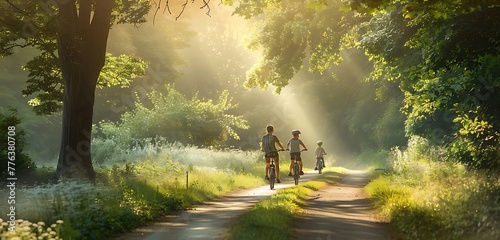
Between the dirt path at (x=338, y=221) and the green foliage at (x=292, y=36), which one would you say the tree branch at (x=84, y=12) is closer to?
the dirt path at (x=338, y=221)

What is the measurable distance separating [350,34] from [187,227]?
21052 millimetres

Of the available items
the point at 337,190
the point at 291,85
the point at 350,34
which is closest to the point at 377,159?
the point at 291,85

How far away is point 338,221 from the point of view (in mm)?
14609

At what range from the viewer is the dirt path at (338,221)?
12.6 m

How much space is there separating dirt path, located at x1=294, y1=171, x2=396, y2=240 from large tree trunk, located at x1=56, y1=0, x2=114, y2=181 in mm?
6744

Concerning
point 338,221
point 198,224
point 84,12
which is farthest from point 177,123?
point 338,221

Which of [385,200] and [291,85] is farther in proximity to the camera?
[291,85]

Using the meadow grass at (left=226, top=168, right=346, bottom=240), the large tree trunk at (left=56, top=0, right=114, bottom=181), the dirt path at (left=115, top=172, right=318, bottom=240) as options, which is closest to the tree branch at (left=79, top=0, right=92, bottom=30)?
the large tree trunk at (left=56, top=0, right=114, bottom=181)

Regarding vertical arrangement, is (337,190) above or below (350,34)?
below

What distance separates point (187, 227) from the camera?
13820 mm

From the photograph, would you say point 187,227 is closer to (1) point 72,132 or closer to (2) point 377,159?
(1) point 72,132

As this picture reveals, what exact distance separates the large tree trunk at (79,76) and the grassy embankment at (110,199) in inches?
41.1

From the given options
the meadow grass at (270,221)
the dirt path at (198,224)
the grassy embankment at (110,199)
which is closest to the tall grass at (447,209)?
the meadow grass at (270,221)

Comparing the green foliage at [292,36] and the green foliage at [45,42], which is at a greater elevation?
the green foliage at [292,36]
